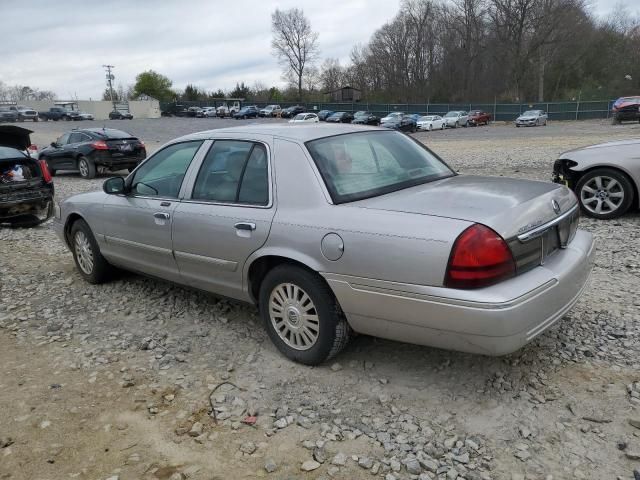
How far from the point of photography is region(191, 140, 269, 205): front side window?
12.2 ft

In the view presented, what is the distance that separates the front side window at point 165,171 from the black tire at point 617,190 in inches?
208

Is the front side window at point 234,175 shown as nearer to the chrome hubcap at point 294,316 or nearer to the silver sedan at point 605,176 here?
the chrome hubcap at point 294,316

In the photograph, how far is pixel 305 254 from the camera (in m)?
3.27

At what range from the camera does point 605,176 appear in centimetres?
686

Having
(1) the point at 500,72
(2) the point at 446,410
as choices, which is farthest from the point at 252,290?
(1) the point at 500,72

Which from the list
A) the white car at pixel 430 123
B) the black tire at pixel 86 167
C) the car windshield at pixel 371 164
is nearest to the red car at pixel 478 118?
the white car at pixel 430 123

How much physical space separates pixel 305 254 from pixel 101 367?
1763mm

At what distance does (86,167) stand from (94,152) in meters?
0.58

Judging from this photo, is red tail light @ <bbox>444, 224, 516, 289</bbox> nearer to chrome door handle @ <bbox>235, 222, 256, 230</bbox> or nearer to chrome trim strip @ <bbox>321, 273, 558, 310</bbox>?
chrome trim strip @ <bbox>321, 273, 558, 310</bbox>

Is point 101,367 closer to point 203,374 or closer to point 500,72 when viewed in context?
point 203,374

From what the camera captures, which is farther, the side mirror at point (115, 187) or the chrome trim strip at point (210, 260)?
the side mirror at point (115, 187)

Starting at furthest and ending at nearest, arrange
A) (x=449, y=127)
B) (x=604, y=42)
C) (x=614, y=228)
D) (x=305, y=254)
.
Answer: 1. (x=604, y=42)
2. (x=449, y=127)
3. (x=614, y=228)
4. (x=305, y=254)

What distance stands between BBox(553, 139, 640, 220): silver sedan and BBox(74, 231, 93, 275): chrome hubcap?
608 cm

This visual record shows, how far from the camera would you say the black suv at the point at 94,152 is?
1513 centimetres
